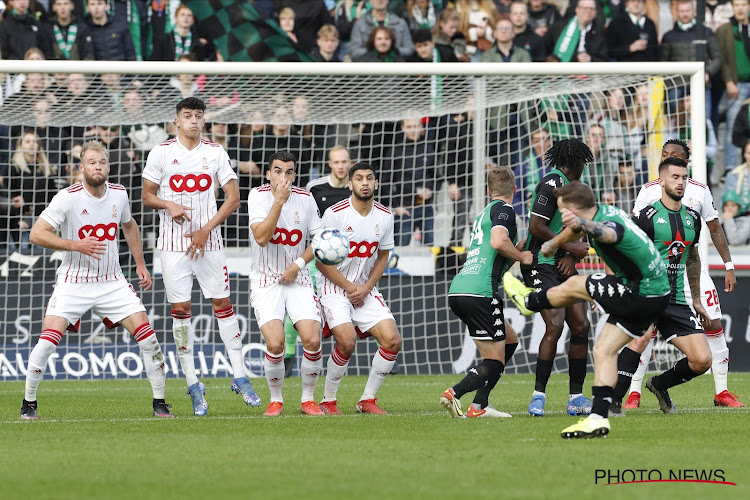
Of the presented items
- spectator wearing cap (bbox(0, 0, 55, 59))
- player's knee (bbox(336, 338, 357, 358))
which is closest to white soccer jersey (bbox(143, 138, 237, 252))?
player's knee (bbox(336, 338, 357, 358))

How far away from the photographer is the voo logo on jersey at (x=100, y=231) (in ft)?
31.6

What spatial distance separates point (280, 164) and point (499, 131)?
6.27 metres

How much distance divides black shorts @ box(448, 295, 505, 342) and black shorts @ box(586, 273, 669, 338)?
134 cm

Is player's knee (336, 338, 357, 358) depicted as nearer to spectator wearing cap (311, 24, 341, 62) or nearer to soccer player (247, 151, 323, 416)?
soccer player (247, 151, 323, 416)

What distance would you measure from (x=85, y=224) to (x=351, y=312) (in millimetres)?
2326

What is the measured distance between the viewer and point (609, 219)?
759 centimetres

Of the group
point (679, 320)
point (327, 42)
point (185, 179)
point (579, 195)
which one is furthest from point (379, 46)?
point (579, 195)

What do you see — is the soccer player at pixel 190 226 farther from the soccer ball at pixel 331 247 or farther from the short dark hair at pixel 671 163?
the short dark hair at pixel 671 163

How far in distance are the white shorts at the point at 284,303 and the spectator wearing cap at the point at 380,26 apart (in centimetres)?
808

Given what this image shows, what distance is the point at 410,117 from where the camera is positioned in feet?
50.0

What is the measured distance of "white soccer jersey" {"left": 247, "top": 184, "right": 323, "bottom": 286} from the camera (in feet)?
32.3

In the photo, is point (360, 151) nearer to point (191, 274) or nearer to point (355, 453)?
point (191, 274)

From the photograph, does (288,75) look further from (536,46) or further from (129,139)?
(536,46)

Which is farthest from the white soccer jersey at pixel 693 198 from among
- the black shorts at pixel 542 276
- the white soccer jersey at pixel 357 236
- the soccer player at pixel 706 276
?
the white soccer jersey at pixel 357 236
